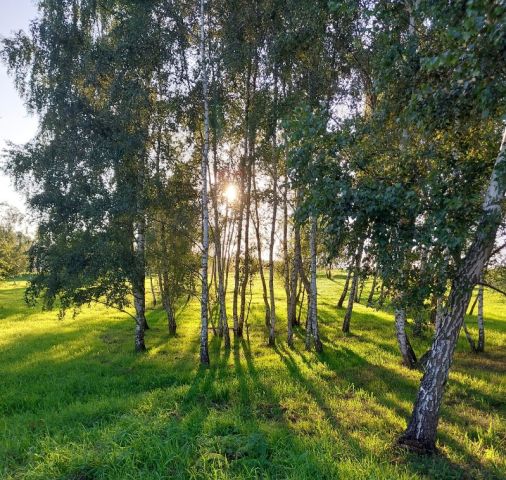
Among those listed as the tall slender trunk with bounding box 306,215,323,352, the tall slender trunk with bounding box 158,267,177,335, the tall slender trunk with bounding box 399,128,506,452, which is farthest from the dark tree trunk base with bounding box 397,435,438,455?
the tall slender trunk with bounding box 158,267,177,335

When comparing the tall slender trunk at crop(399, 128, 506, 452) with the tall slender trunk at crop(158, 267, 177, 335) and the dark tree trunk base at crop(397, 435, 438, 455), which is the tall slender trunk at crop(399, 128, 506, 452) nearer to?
the dark tree trunk base at crop(397, 435, 438, 455)

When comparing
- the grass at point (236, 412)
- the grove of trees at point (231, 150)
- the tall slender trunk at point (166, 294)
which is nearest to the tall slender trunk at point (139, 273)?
the grove of trees at point (231, 150)

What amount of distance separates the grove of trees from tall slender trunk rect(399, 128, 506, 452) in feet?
0.09

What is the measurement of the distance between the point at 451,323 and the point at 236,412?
184 inches

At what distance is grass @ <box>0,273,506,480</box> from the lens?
5.40 meters

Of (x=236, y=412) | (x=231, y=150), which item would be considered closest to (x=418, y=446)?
(x=236, y=412)

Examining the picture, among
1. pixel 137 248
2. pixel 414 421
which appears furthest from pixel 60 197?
pixel 414 421

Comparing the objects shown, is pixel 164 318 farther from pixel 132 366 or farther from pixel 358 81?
pixel 358 81

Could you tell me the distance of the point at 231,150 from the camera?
16438mm

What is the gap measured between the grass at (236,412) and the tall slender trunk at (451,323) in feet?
1.35

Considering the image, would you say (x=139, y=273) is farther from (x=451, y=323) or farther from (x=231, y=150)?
(x=451, y=323)

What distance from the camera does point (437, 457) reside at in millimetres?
5848

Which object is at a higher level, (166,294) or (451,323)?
(451,323)

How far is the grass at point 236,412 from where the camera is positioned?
5.40m
